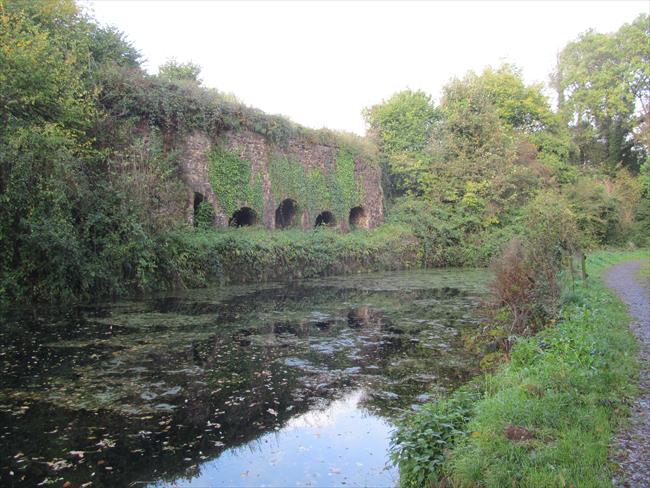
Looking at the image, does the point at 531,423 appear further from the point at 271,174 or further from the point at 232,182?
the point at 271,174

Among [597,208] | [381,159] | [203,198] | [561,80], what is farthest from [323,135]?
[561,80]

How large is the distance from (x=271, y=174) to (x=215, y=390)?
17436 millimetres

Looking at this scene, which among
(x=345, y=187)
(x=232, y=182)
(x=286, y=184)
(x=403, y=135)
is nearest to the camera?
(x=232, y=182)

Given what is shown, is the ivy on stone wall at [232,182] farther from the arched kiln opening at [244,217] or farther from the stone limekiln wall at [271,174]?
the arched kiln opening at [244,217]

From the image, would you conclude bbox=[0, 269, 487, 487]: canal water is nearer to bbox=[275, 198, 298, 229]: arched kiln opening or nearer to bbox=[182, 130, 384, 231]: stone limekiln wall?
bbox=[182, 130, 384, 231]: stone limekiln wall

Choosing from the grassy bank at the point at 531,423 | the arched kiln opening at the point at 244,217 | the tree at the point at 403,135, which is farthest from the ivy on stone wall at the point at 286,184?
the grassy bank at the point at 531,423

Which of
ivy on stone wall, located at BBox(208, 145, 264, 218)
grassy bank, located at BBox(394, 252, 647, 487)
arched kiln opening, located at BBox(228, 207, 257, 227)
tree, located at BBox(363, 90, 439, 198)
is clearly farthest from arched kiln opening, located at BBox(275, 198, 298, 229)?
grassy bank, located at BBox(394, 252, 647, 487)

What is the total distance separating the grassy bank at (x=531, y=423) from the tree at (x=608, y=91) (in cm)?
3660

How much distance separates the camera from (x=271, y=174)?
23.0 meters

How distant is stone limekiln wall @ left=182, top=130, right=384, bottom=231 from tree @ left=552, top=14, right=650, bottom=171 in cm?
2168

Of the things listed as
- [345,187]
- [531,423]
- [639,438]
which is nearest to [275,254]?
[345,187]

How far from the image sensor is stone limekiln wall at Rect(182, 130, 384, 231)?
1966 cm

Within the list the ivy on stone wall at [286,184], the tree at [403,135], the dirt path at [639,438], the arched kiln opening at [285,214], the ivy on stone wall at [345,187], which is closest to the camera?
the dirt path at [639,438]

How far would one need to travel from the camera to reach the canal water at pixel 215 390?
14.6 feet
